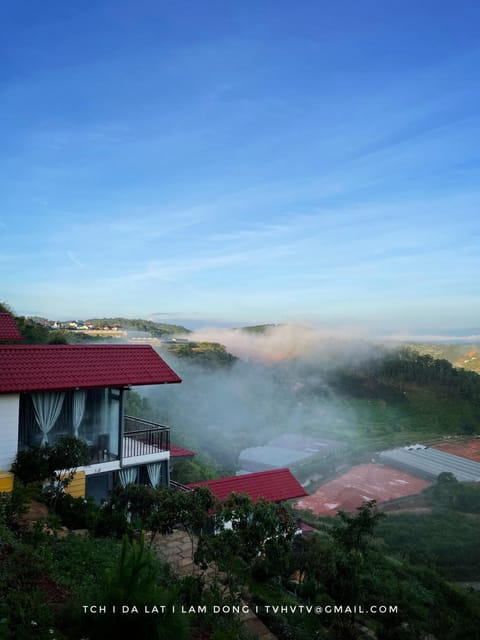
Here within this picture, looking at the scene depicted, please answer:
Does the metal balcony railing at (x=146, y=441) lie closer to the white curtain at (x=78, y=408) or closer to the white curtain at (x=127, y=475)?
the white curtain at (x=127, y=475)

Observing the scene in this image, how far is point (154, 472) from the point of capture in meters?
12.2

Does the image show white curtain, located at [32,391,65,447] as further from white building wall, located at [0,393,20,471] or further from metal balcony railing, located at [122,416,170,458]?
metal balcony railing, located at [122,416,170,458]

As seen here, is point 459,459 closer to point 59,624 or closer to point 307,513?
point 307,513

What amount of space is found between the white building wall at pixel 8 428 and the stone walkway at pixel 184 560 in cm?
343

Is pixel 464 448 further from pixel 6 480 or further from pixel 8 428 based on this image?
pixel 8 428

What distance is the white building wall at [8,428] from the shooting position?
957cm

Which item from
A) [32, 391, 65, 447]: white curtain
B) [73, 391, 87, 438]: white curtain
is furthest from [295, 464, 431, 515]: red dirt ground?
[32, 391, 65, 447]: white curtain

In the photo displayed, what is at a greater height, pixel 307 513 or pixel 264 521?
pixel 264 521

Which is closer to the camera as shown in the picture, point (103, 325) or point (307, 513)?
point (307, 513)

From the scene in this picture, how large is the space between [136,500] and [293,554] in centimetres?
291

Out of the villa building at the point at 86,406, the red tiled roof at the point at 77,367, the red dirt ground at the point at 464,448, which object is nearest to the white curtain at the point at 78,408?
the villa building at the point at 86,406

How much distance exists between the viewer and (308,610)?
7.29m

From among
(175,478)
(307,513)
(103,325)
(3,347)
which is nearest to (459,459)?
(307,513)

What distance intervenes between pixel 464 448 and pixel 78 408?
1717 inches
